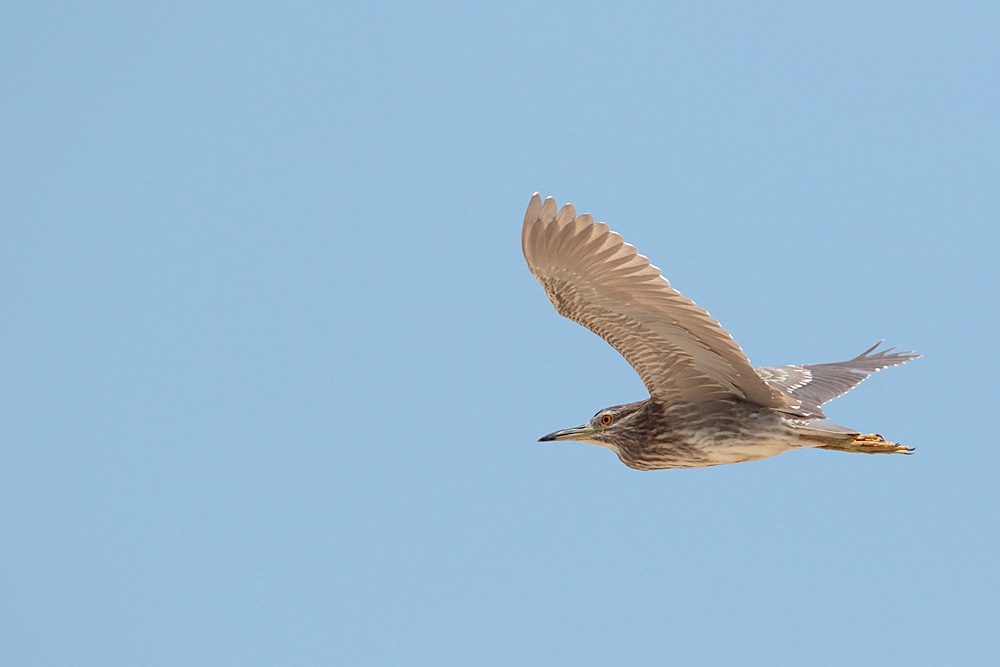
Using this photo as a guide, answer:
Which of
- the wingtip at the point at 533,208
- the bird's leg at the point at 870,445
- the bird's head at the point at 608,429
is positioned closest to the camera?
the wingtip at the point at 533,208

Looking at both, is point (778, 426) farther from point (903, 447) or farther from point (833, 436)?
point (903, 447)

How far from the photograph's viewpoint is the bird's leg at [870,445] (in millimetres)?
7441

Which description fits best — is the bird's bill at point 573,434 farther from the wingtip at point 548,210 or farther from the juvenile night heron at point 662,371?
the wingtip at point 548,210

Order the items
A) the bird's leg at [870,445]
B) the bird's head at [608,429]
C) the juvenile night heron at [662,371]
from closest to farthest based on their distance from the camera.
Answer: the juvenile night heron at [662,371], the bird's leg at [870,445], the bird's head at [608,429]

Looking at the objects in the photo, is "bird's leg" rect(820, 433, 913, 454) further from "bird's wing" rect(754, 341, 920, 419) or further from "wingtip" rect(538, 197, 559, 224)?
"wingtip" rect(538, 197, 559, 224)

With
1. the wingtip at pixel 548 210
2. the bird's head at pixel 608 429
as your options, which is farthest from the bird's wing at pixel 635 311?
the bird's head at pixel 608 429

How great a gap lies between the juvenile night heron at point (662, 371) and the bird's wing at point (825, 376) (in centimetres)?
4

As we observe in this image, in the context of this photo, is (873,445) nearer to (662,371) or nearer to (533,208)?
(662,371)

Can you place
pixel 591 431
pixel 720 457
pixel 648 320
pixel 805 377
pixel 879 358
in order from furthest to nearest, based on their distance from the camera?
pixel 879 358
pixel 805 377
pixel 591 431
pixel 720 457
pixel 648 320

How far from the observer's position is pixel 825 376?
9414mm

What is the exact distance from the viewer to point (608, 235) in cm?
646

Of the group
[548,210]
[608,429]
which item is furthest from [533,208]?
[608,429]

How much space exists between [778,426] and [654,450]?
101cm

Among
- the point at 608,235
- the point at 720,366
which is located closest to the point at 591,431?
the point at 720,366
